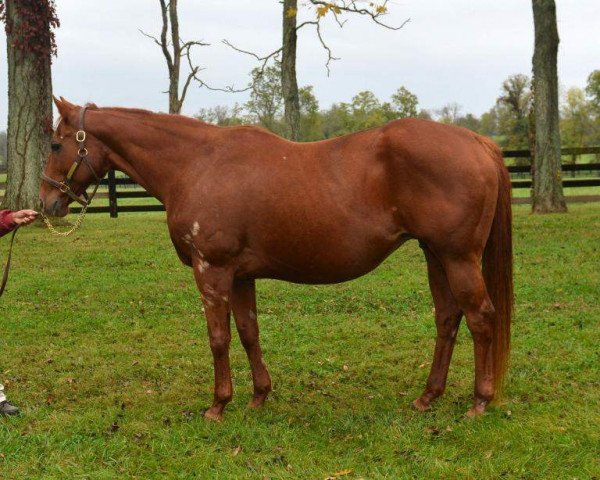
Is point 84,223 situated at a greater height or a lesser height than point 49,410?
greater

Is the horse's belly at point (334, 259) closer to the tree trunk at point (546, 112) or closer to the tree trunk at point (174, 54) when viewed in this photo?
the tree trunk at point (546, 112)

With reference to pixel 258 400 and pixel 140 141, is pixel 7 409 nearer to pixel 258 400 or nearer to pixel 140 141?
pixel 258 400

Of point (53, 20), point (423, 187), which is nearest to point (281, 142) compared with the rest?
point (423, 187)

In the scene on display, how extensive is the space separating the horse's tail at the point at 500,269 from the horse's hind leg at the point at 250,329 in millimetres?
1791

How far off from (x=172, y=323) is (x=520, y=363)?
4.00 meters

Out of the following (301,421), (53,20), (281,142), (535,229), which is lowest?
(301,421)

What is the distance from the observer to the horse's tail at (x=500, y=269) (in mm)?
4922

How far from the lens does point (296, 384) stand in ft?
19.0

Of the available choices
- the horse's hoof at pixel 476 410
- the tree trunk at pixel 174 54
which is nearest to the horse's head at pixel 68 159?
the horse's hoof at pixel 476 410

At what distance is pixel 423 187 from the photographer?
4668 mm

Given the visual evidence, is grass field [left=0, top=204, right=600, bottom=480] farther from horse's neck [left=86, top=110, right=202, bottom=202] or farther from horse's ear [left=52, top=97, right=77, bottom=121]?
horse's ear [left=52, top=97, right=77, bottom=121]

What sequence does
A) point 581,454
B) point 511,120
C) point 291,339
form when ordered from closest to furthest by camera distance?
point 581,454, point 291,339, point 511,120

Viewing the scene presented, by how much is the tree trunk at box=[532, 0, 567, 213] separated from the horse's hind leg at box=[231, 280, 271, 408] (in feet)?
44.6

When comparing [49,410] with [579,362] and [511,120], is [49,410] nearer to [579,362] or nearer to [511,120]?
[579,362]
